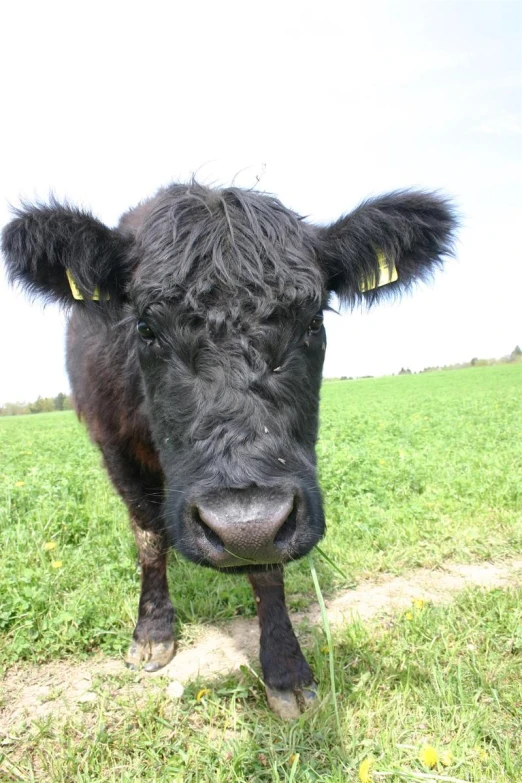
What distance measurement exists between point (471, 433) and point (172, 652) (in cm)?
885

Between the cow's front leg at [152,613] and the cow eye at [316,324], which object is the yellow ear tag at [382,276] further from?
the cow's front leg at [152,613]

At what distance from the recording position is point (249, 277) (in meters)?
2.64

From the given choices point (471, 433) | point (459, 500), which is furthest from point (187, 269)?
point (471, 433)

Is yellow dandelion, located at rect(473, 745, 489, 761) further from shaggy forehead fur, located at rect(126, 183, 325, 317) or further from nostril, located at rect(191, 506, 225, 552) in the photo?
shaggy forehead fur, located at rect(126, 183, 325, 317)

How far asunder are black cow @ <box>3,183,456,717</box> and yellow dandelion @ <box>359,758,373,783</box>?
0.64m

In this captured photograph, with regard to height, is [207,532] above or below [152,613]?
above

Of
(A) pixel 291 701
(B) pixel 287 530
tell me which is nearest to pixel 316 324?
(B) pixel 287 530

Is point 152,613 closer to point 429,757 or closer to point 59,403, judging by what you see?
point 429,757

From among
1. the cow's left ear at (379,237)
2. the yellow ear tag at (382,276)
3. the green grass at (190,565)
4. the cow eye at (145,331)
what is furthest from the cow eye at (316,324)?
the green grass at (190,565)

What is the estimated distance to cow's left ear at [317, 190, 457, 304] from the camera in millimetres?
3258

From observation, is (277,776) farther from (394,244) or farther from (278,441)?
(394,244)

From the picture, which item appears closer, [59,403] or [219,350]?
[219,350]

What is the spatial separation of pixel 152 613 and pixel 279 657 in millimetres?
981

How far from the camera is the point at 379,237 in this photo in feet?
10.6
